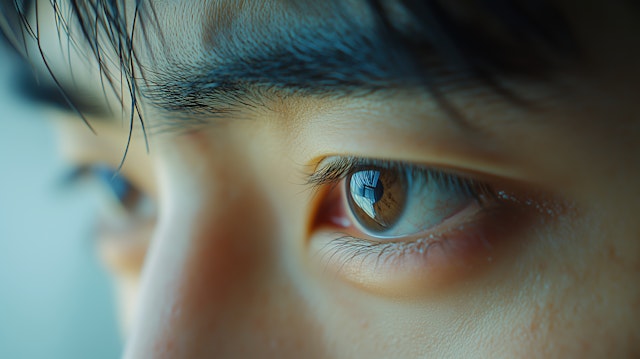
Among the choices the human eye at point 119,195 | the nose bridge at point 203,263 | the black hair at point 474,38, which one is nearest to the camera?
the black hair at point 474,38

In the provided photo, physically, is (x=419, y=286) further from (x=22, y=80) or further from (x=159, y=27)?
(x=22, y=80)

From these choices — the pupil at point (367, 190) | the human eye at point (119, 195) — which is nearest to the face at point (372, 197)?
the pupil at point (367, 190)

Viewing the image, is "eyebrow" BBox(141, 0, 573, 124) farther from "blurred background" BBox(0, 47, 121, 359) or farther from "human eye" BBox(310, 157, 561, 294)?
"blurred background" BBox(0, 47, 121, 359)

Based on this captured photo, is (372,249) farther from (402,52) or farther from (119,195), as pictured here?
(119,195)

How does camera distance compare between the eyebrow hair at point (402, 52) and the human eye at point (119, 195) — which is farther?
the human eye at point (119, 195)

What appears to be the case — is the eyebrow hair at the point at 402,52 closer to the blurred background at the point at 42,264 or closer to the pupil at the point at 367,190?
the pupil at the point at 367,190

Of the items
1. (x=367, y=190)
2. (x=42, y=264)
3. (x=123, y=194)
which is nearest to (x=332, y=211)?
(x=367, y=190)
